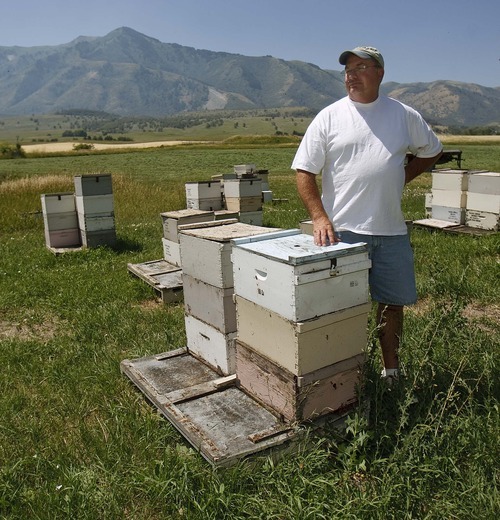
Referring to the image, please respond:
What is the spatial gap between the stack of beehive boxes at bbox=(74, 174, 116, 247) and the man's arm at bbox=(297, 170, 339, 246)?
7244 mm

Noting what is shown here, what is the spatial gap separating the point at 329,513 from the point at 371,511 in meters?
0.24

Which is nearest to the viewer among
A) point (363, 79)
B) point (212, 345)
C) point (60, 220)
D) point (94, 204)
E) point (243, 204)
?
point (363, 79)

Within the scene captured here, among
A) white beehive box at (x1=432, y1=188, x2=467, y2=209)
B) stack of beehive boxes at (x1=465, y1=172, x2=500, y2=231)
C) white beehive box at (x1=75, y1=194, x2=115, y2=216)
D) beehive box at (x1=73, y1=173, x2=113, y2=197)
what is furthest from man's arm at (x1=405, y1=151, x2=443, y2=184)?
white beehive box at (x1=75, y1=194, x2=115, y2=216)

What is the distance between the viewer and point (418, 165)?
4.24 metres

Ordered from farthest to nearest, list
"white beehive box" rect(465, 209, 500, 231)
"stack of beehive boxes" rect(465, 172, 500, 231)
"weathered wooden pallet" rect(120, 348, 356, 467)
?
1. "white beehive box" rect(465, 209, 500, 231)
2. "stack of beehive boxes" rect(465, 172, 500, 231)
3. "weathered wooden pallet" rect(120, 348, 356, 467)

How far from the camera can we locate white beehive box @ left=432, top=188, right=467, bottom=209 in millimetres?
10828

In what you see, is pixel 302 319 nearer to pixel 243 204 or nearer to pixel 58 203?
pixel 243 204

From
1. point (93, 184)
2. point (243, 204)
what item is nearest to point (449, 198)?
point (243, 204)

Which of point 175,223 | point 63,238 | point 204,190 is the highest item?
point 204,190

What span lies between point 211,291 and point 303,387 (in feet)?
4.28

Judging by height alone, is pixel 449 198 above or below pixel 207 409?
above

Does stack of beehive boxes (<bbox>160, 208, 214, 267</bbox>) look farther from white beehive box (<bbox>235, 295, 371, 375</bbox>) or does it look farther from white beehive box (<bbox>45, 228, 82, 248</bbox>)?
white beehive box (<bbox>235, 295, 371, 375</bbox>)

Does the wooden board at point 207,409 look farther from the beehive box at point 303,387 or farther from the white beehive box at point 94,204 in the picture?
the white beehive box at point 94,204

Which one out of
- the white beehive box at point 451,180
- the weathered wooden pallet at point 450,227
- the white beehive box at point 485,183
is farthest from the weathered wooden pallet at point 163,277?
the white beehive box at point 485,183
